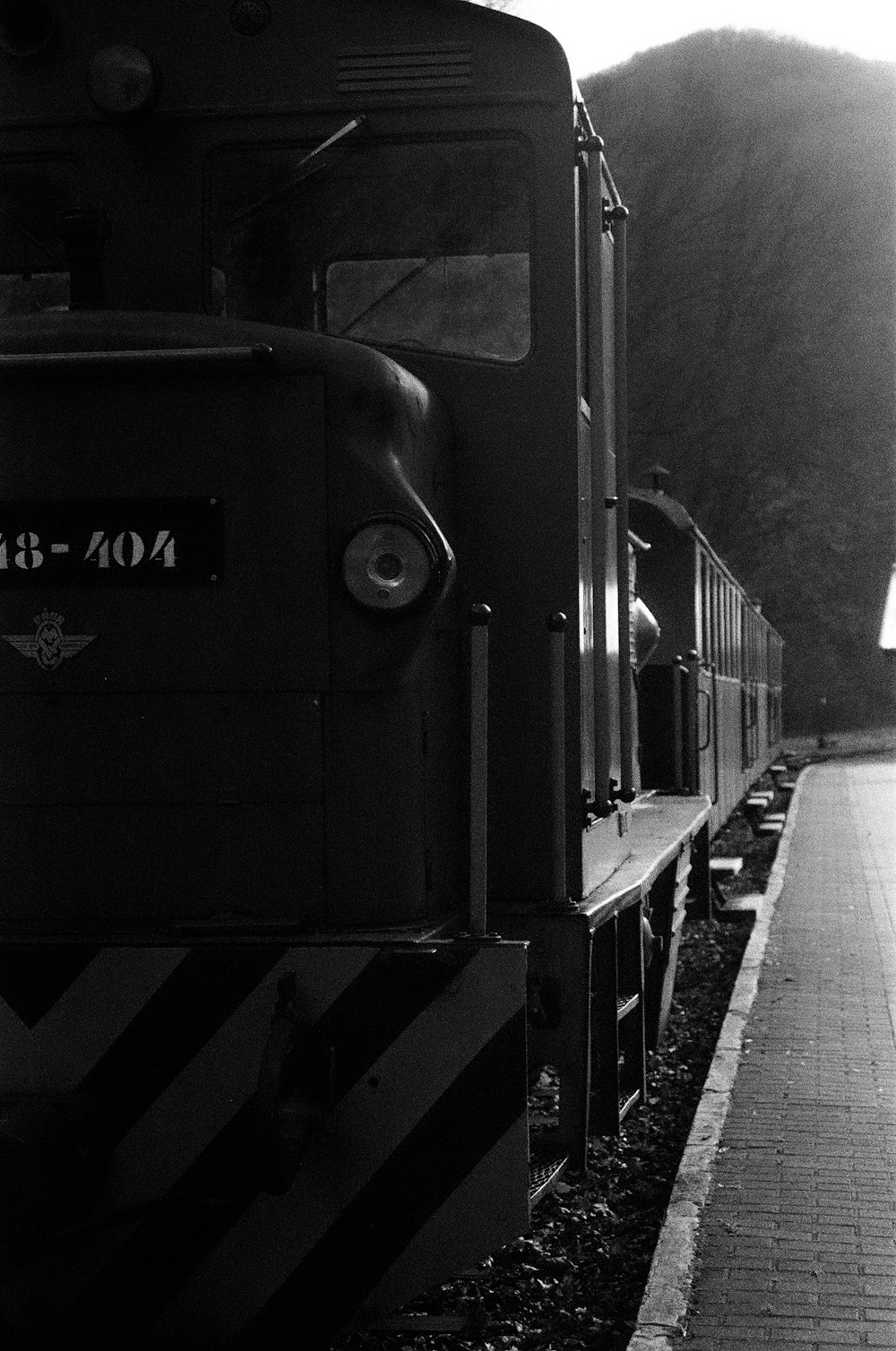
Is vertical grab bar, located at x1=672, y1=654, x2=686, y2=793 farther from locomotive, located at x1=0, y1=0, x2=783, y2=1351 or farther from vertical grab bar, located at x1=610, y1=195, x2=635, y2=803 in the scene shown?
locomotive, located at x1=0, y1=0, x2=783, y2=1351

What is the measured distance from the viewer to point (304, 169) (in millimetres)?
4234

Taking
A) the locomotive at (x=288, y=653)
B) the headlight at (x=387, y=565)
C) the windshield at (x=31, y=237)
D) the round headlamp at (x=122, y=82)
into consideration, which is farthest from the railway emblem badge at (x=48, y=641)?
the round headlamp at (x=122, y=82)

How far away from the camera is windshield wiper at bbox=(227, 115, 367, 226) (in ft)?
13.7

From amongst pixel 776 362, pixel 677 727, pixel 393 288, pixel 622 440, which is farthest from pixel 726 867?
pixel 776 362

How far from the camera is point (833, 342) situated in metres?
74.4

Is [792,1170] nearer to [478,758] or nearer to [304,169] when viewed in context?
[478,758]

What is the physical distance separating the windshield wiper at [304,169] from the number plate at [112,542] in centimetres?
85

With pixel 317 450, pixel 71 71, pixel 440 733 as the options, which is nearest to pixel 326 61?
pixel 71 71

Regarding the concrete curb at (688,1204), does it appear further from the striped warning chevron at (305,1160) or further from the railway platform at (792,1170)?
the striped warning chevron at (305,1160)

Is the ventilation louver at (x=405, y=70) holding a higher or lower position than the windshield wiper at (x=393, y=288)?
higher

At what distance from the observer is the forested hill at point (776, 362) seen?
58406 millimetres

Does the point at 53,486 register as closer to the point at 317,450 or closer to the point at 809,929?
the point at 317,450

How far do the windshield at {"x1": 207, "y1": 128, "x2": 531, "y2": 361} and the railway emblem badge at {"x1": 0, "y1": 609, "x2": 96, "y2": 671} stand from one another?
0.96 metres

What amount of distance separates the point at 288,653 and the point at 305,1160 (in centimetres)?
112
